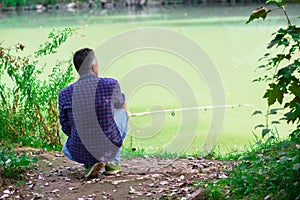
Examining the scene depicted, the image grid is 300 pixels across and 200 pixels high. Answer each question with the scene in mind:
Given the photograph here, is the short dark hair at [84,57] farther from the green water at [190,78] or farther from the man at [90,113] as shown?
the green water at [190,78]

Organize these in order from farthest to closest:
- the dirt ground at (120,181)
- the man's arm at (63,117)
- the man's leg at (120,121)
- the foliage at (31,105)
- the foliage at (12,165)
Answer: the foliage at (31,105), the man's leg at (120,121), the man's arm at (63,117), the foliage at (12,165), the dirt ground at (120,181)

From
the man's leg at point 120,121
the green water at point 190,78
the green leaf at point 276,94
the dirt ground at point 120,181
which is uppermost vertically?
the green leaf at point 276,94

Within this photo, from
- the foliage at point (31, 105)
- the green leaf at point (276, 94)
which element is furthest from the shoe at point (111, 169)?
the green leaf at point (276, 94)

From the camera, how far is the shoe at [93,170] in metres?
3.50

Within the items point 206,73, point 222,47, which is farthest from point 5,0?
point 206,73

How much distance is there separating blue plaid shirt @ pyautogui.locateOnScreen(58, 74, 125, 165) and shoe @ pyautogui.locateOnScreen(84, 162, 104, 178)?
0.06 m

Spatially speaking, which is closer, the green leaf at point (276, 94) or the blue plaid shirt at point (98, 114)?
the green leaf at point (276, 94)

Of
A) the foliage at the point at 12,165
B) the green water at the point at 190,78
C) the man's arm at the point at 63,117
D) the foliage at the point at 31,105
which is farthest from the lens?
the green water at the point at 190,78

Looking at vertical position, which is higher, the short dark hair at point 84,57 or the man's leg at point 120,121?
the short dark hair at point 84,57

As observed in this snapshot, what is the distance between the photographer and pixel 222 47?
44.5 feet

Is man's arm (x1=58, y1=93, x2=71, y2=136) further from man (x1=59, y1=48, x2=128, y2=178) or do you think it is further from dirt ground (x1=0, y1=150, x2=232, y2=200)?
dirt ground (x1=0, y1=150, x2=232, y2=200)

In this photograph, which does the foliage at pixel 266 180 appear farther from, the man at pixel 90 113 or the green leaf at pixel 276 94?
the man at pixel 90 113

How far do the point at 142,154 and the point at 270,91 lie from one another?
2.22 metres

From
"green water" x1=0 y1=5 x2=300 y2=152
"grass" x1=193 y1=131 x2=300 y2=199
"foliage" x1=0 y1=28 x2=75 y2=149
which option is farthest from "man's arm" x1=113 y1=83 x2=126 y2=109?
"green water" x1=0 y1=5 x2=300 y2=152
